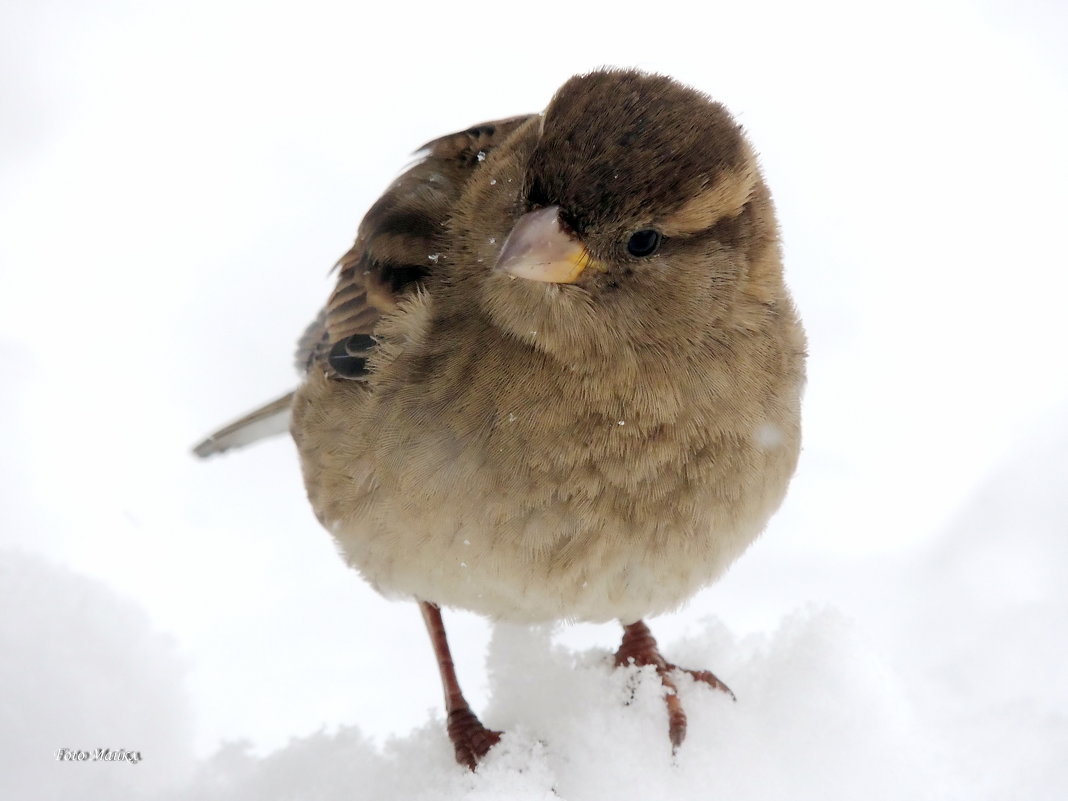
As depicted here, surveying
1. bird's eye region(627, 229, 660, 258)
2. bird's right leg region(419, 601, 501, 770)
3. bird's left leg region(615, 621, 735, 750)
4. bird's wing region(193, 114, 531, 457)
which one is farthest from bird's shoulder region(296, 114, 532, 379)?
bird's left leg region(615, 621, 735, 750)

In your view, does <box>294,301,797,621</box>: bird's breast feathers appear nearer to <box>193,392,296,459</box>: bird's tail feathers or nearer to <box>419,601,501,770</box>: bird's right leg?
<box>419,601,501,770</box>: bird's right leg

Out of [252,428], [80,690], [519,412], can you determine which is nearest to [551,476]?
[519,412]

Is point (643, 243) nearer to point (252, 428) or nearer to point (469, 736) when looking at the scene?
point (469, 736)

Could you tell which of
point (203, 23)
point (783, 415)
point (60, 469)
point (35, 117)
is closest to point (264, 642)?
point (60, 469)

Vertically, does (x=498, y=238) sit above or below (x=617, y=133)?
below

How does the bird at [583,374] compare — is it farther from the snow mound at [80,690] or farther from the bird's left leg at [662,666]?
the snow mound at [80,690]

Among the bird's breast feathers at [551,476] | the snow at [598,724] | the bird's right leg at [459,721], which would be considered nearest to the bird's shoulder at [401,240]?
the bird's breast feathers at [551,476]

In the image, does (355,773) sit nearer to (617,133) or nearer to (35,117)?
(617,133)
